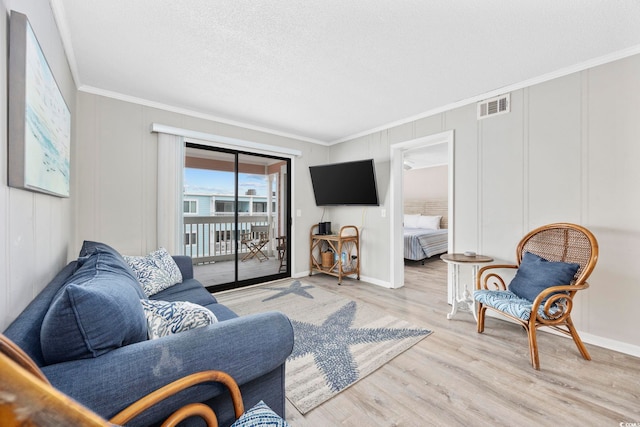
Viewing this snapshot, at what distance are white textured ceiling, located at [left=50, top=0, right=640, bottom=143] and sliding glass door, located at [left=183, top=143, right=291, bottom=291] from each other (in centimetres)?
123

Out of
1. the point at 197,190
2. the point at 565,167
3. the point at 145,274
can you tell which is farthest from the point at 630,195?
the point at 197,190

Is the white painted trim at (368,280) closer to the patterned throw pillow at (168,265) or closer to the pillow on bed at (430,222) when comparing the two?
the patterned throw pillow at (168,265)

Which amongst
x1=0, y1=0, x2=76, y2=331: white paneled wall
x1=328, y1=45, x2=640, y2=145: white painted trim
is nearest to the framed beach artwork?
x1=0, y1=0, x2=76, y2=331: white paneled wall

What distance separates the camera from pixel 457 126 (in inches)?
123

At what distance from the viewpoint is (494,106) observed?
2.83 m

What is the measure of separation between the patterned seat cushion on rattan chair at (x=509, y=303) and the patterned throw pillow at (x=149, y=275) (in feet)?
8.93

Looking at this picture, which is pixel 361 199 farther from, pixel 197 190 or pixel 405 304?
pixel 197 190

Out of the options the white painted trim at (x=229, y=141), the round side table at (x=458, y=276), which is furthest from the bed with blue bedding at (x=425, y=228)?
the white painted trim at (x=229, y=141)

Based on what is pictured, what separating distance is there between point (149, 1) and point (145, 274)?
1.95 m

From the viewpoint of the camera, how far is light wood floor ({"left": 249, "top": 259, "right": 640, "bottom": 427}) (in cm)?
151

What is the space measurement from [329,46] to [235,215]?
2554 millimetres

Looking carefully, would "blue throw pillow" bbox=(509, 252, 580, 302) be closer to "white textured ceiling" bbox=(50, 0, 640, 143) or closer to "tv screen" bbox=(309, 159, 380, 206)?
"white textured ceiling" bbox=(50, 0, 640, 143)

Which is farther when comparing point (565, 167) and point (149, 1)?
point (565, 167)

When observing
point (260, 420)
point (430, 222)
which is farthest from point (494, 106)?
point (430, 222)
